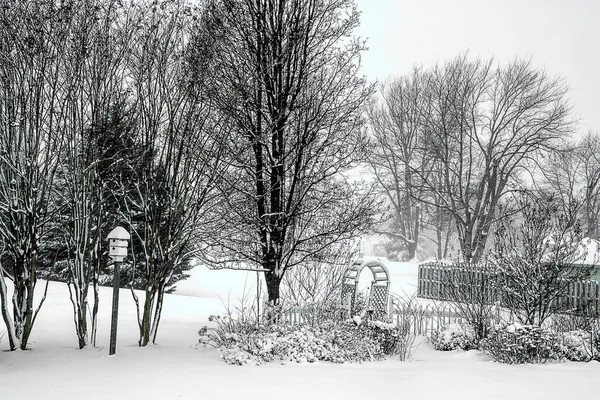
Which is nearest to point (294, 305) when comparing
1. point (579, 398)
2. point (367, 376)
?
point (367, 376)

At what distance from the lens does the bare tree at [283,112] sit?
900 centimetres

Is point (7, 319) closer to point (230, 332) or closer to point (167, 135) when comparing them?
point (230, 332)

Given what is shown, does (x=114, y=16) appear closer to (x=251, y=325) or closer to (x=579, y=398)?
(x=251, y=325)

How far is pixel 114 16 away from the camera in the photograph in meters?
8.22

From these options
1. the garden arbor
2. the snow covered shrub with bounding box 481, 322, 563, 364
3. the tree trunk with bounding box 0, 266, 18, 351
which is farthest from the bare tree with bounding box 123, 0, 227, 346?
the snow covered shrub with bounding box 481, 322, 563, 364

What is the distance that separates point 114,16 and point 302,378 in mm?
6116

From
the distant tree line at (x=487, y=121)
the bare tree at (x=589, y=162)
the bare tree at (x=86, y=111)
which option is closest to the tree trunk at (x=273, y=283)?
the bare tree at (x=86, y=111)

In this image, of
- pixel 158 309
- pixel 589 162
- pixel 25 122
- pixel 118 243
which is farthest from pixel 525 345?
pixel 589 162

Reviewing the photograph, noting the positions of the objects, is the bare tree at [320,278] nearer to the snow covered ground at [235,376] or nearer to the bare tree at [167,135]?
the snow covered ground at [235,376]

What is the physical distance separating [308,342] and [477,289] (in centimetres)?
413

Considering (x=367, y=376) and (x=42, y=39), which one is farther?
(x=42, y=39)

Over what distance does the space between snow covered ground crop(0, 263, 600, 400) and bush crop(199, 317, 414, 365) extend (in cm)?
22

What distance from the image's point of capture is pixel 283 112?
9.09 metres

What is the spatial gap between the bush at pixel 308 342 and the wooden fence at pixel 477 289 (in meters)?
2.11
